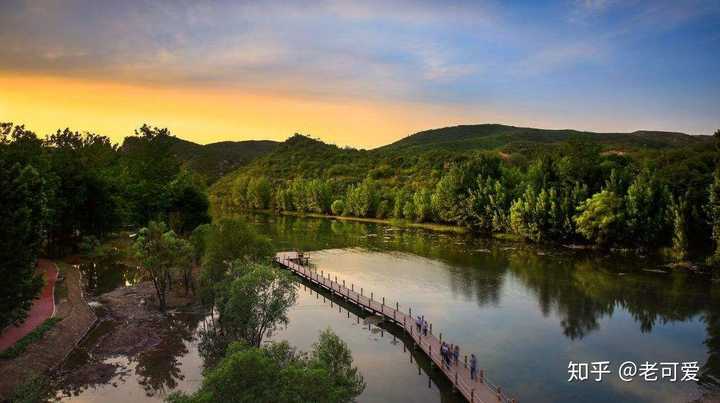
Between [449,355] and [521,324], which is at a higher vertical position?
[449,355]

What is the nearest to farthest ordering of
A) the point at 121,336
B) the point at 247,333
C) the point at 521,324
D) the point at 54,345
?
the point at 247,333 → the point at 54,345 → the point at 121,336 → the point at 521,324

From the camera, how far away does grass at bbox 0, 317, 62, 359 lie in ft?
104

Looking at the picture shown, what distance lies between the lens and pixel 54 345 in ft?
118

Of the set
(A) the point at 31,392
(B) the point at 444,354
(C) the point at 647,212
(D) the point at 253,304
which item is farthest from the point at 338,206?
(A) the point at 31,392

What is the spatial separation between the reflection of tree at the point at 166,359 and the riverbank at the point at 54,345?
5543 millimetres

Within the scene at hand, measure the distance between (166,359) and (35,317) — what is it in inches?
475

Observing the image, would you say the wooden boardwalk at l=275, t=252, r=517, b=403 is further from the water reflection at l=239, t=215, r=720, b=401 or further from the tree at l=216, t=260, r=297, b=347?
the tree at l=216, t=260, r=297, b=347

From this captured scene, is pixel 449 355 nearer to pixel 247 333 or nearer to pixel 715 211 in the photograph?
pixel 247 333

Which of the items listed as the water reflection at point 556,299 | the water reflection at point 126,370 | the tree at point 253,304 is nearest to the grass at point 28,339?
the water reflection at point 126,370

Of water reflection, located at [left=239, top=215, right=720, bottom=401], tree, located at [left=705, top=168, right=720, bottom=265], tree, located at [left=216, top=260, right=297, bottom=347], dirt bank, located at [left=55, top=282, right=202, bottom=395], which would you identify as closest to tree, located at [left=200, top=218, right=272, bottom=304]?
dirt bank, located at [left=55, top=282, right=202, bottom=395]

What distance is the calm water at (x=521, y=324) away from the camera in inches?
1262

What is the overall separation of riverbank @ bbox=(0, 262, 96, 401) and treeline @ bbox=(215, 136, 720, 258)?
73293 millimetres

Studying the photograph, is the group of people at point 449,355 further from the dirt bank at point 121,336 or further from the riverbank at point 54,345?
the riverbank at point 54,345

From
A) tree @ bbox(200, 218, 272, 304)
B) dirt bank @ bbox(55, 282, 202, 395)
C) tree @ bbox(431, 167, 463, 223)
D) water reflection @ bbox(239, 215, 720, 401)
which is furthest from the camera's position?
tree @ bbox(431, 167, 463, 223)
